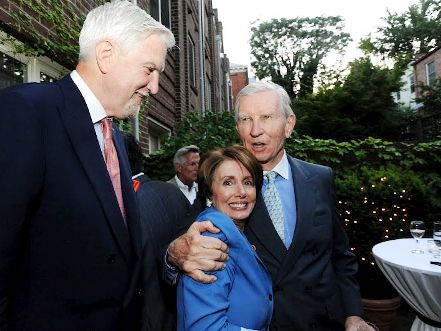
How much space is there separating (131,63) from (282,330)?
1.48 m

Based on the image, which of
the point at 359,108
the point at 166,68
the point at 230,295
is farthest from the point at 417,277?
the point at 359,108

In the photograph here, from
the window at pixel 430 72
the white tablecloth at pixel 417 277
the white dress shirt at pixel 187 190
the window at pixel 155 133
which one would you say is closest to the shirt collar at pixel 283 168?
the white tablecloth at pixel 417 277

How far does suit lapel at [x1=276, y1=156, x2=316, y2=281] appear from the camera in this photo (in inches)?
73.5

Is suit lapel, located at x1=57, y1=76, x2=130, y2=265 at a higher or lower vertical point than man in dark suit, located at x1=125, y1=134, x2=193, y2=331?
higher

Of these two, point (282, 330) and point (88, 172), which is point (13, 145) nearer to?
point (88, 172)

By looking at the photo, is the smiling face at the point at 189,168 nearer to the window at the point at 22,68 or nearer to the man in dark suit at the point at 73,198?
the window at the point at 22,68

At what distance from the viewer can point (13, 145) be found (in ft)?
3.70

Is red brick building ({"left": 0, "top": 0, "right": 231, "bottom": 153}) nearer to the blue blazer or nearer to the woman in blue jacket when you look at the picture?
the woman in blue jacket

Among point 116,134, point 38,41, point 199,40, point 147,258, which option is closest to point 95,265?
point 147,258

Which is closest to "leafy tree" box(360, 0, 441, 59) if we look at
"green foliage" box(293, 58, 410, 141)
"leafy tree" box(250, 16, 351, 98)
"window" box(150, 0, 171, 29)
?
"leafy tree" box(250, 16, 351, 98)

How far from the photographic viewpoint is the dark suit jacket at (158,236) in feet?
5.73

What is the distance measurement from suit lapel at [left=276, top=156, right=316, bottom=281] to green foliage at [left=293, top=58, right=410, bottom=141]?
51.3ft

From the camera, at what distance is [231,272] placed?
1426 mm

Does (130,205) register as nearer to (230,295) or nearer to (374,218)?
(230,295)
